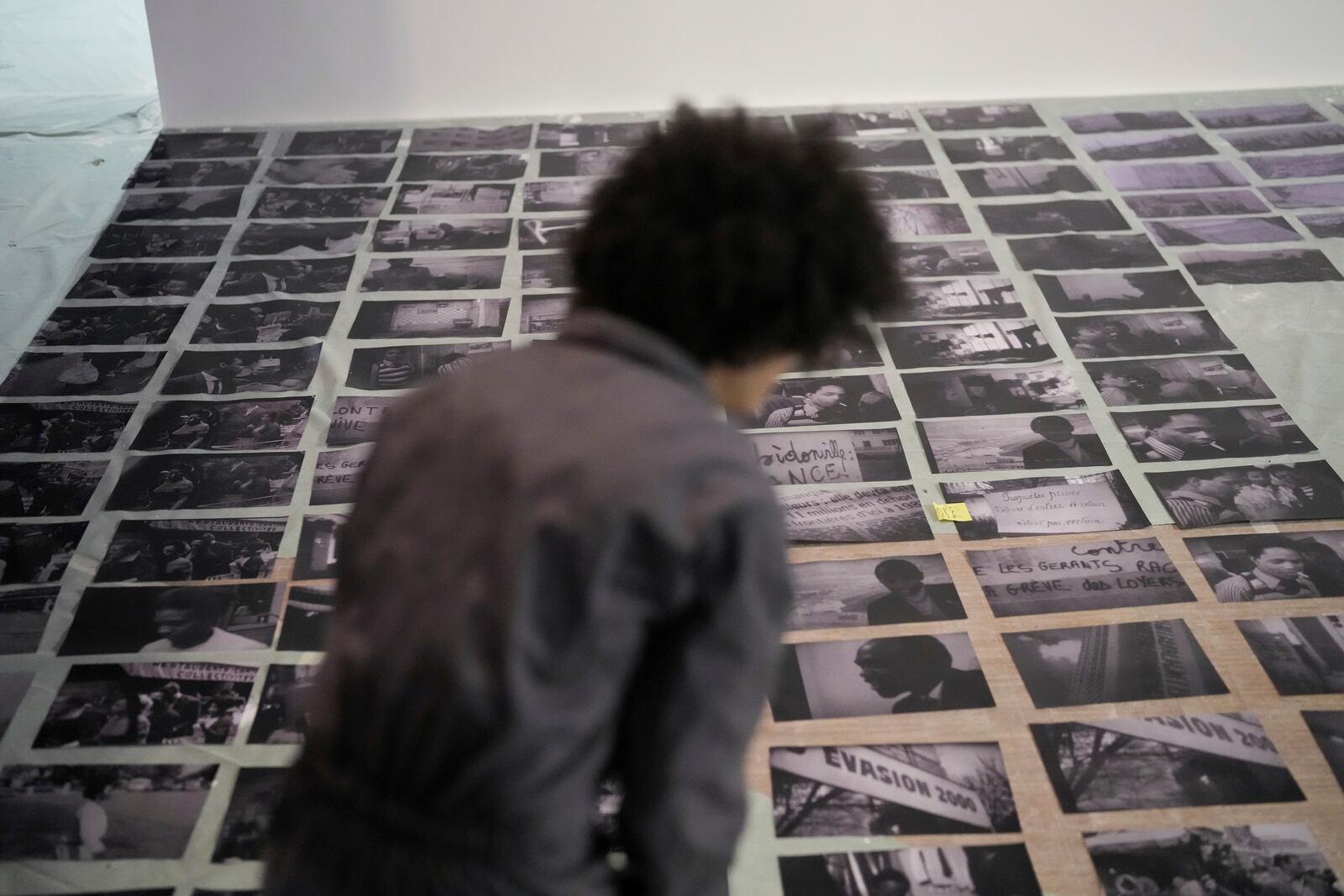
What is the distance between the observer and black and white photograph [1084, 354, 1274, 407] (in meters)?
1.87

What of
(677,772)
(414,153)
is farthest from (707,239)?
(414,153)

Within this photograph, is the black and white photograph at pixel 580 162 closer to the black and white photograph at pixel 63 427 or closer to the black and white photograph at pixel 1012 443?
the black and white photograph at pixel 63 427

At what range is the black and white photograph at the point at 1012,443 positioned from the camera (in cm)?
174

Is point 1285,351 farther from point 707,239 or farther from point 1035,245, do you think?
point 707,239

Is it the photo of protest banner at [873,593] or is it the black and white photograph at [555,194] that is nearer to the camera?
the photo of protest banner at [873,593]

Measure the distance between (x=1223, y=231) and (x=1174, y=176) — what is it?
26cm

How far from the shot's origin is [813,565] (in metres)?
1.55

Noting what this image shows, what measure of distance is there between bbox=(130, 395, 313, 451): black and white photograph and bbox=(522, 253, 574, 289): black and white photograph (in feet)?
1.62

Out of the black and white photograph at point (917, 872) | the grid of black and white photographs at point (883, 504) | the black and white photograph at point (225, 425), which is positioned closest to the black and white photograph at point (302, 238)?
the grid of black and white photographs at point (883, 504)

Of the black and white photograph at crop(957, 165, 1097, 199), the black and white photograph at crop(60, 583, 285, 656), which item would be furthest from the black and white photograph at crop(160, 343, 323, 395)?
the black and white photograph at crop(957, 165, 1097, 199)

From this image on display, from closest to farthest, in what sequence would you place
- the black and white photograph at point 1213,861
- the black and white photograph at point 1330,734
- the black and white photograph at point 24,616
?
the black and white photograph at point 1213,861 < the black and white photograph at point 1330,734 < the black and white photograph at point 24,616

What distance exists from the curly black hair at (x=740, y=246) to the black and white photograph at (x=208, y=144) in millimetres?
2252

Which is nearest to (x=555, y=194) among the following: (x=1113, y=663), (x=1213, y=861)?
(x=1113, y=663)

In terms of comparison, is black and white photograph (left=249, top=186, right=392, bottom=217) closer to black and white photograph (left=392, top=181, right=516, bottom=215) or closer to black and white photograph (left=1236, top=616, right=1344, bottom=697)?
black and white photograph (left=392, top=181, right=516, bottom=215)
